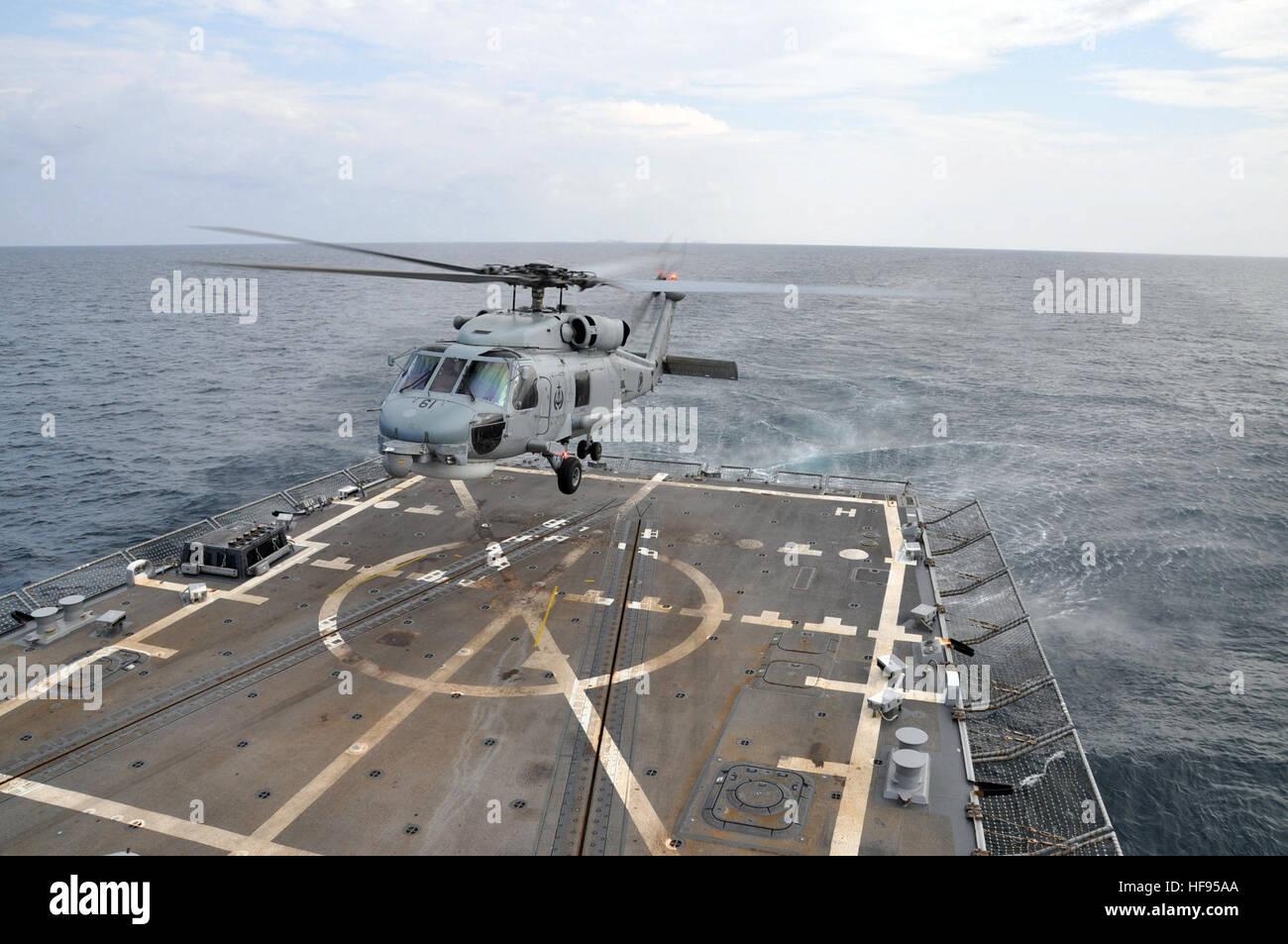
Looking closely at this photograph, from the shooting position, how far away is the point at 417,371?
20.4 m

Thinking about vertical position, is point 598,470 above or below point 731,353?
below

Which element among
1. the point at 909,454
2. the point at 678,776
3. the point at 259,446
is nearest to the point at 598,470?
the point at 678,776

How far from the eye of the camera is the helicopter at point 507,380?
62.5 feet

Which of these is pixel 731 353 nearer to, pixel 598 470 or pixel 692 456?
pixel 692 456

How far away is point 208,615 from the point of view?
20.2 metres

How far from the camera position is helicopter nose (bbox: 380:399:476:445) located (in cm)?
Result: 1891

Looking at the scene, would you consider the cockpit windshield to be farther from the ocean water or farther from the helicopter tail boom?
the helicopter tail boom

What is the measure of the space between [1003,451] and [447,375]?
38.6 meters
